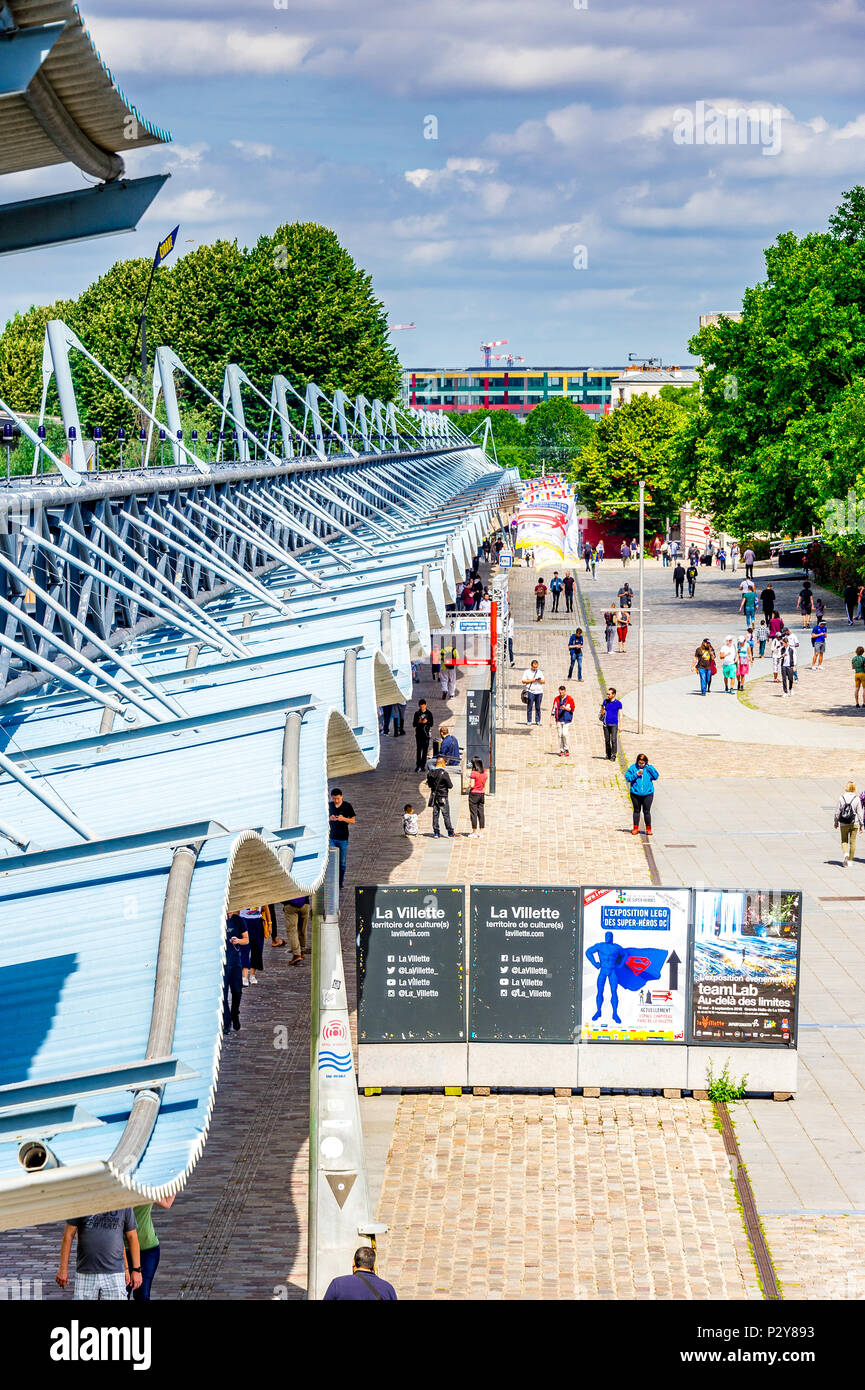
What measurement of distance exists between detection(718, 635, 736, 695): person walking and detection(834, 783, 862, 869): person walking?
17663mm

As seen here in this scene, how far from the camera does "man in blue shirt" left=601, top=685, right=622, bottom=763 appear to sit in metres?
32.2

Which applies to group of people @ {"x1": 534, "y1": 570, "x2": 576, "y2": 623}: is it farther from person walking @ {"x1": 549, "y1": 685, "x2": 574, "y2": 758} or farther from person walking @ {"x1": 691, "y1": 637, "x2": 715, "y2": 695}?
person walking @ {"x1": 549, "y1": 685, "x2": 574, "y2": 758}

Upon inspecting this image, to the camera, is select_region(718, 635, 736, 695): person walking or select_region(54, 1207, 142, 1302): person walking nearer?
select_region(54, 1207, 142, 1302): person walking

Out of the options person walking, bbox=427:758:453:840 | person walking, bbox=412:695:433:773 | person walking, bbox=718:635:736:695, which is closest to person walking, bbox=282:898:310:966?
person walking, bbox=427:758:453:840

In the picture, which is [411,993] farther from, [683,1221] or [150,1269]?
[150,1269]

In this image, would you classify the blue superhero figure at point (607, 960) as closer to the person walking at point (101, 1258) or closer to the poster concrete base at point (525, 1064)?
the poster concrete base at point (525, 1064)

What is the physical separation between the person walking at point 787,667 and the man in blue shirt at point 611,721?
27.7ft

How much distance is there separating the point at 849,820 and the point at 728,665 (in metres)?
18.5

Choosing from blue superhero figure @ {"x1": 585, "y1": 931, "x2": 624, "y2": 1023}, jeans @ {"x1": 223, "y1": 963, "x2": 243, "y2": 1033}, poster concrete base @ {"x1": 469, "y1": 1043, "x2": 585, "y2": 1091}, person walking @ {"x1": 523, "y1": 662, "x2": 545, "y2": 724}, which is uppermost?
person walking @ {"x1": 523, "y1": 662, "x2": 545, "y2": 724}

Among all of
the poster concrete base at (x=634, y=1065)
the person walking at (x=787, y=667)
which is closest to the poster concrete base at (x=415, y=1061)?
the poster concrete base at (x=634, y=1065)

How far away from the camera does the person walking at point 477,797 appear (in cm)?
2633

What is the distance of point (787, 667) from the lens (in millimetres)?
41250

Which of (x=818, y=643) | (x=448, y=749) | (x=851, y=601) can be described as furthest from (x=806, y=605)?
(x=448, y=749)

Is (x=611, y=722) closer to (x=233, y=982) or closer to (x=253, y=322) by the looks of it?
(x=233, y=982)
